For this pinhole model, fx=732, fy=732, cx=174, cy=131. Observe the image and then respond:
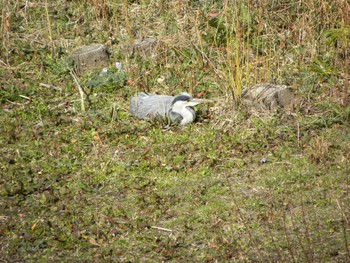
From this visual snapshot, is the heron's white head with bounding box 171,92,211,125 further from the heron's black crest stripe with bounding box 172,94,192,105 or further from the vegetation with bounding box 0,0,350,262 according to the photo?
the vegetation with bounding box 0,0,350,262

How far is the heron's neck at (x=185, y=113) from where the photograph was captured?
7.05 m

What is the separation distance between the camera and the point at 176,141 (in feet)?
22.5

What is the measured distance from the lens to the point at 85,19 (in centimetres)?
923

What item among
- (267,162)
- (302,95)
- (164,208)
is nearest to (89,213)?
(164,208)

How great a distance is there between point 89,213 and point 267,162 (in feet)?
5.42

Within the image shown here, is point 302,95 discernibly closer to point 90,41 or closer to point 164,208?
point 164,208

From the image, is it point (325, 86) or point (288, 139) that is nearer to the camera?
point (288, 139)

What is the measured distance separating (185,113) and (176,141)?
1.10 ft

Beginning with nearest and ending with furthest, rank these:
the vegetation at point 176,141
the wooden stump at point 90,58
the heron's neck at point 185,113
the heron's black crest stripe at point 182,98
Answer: the vegetation at point 176,141 → the heron's neck at point 185,113 → the heron's black crest stripe at point 182,98 → the wooden stump at point 90,58

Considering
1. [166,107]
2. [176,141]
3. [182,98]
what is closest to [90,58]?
[166,107]

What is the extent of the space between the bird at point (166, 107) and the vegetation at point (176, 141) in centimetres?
12

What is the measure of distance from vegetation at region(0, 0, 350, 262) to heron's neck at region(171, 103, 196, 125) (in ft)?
0.42

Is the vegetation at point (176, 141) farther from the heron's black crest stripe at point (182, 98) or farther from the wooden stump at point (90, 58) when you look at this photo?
the heron's black crest stripe at point (182, 98)

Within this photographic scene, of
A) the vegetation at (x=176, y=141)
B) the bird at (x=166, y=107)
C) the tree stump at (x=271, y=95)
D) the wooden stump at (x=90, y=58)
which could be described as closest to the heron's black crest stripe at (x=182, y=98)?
the bird at (x=166, y=107)
